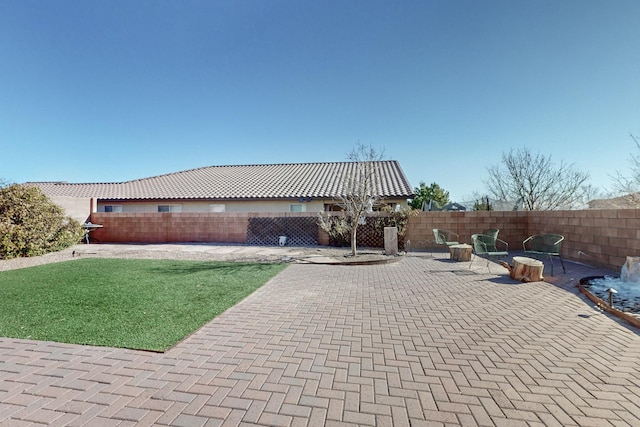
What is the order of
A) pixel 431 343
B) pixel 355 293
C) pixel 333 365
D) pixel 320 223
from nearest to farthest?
pixel 333 365 → pixel 431 343 → pixel 355 293 → pixel 320 223

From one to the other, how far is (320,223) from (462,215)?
20.8ft

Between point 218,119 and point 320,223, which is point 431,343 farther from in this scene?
point 218,119

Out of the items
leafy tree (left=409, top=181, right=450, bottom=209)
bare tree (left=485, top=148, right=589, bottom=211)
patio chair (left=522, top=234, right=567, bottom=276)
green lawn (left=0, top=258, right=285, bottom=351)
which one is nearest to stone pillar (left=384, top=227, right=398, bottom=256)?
patio chair (left=522, top=234, right=567, bottom=276)

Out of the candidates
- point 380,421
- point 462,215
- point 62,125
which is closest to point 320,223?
point 462,215

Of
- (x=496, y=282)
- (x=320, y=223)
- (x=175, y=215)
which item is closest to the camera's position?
(x=496, y=282)

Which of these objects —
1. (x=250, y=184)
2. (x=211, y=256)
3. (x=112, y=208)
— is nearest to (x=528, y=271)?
(x=211, y=256)

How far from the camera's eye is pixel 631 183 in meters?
10.5

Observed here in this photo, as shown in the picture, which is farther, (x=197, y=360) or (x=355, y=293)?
(x=355, y=293)

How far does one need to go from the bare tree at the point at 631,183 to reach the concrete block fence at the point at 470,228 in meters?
2.11

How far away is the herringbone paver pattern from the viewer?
7.65ft

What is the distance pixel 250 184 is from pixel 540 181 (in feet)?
62.2

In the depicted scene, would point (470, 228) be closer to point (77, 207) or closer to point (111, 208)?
point (77, 207)

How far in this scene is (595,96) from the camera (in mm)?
11086

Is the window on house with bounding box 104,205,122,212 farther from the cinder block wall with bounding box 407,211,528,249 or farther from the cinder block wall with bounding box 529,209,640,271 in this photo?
the cinder block wall with bounding box 529,209,640,271
